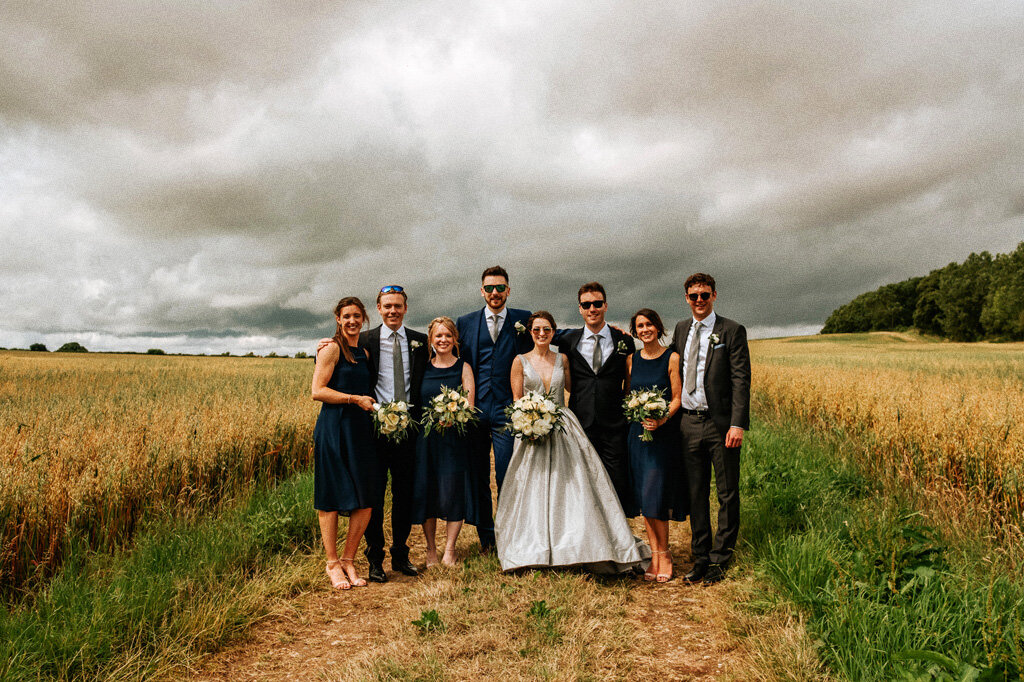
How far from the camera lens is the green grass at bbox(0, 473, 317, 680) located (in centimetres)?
333

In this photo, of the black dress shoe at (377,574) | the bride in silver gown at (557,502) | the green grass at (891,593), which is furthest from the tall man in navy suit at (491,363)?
the green grass at (891,593)

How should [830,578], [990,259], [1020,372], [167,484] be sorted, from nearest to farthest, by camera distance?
[830,578]
[167,484]
[1020,372]
[990,259]

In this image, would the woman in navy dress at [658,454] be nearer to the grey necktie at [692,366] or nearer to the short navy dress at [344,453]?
the grey necktie at [692,366]

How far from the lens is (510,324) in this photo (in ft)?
19.1

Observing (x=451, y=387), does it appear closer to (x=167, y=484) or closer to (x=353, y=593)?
(x=353, y=593)

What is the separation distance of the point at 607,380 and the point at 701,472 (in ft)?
3.90

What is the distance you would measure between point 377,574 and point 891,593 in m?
4.09

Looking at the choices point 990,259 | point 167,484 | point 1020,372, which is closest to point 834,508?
point 167,484

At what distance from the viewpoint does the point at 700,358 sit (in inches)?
198

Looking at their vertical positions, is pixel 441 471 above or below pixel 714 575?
above

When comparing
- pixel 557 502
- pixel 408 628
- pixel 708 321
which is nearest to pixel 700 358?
pixel 708 321

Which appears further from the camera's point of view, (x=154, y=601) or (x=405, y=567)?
(x=405, y=567)

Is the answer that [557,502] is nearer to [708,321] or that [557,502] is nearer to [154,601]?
[708,321]

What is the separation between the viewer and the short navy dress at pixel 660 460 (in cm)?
504
